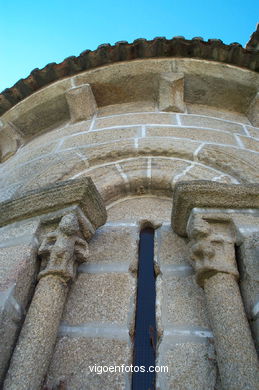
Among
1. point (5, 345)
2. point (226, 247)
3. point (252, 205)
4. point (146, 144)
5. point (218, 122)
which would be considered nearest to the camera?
point (5, 345)

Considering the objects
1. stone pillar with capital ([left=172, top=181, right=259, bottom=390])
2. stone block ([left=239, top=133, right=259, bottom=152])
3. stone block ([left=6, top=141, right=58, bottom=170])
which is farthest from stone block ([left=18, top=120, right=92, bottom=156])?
stone pillar with capital ([left=172, top=181, right=259, bottom=390])

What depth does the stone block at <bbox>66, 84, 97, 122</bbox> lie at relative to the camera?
11.3 feet

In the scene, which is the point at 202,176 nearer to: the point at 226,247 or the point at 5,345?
the point at 226,247

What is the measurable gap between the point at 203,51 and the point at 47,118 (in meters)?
2.04

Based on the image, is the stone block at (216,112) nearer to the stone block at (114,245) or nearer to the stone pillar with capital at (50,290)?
the stone block at (114,245)

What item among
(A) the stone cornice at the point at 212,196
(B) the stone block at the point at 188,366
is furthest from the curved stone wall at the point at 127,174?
(A) the stone cornice at the point at 212,196

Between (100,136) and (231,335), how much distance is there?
2187 mm

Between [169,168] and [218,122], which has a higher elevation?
[218,122]

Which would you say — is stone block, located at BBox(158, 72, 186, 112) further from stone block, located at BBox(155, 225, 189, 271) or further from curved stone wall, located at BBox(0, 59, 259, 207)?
stone block, located at BBox(155, 225, 189, 271)

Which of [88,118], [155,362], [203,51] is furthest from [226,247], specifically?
[203,51]

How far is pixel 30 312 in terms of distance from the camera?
52.9 inches

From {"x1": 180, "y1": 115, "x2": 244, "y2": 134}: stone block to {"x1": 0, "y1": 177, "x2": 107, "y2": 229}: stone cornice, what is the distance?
5.20ft

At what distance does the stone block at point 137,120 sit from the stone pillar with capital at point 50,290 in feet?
4.81

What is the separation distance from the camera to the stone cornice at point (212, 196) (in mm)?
1704
